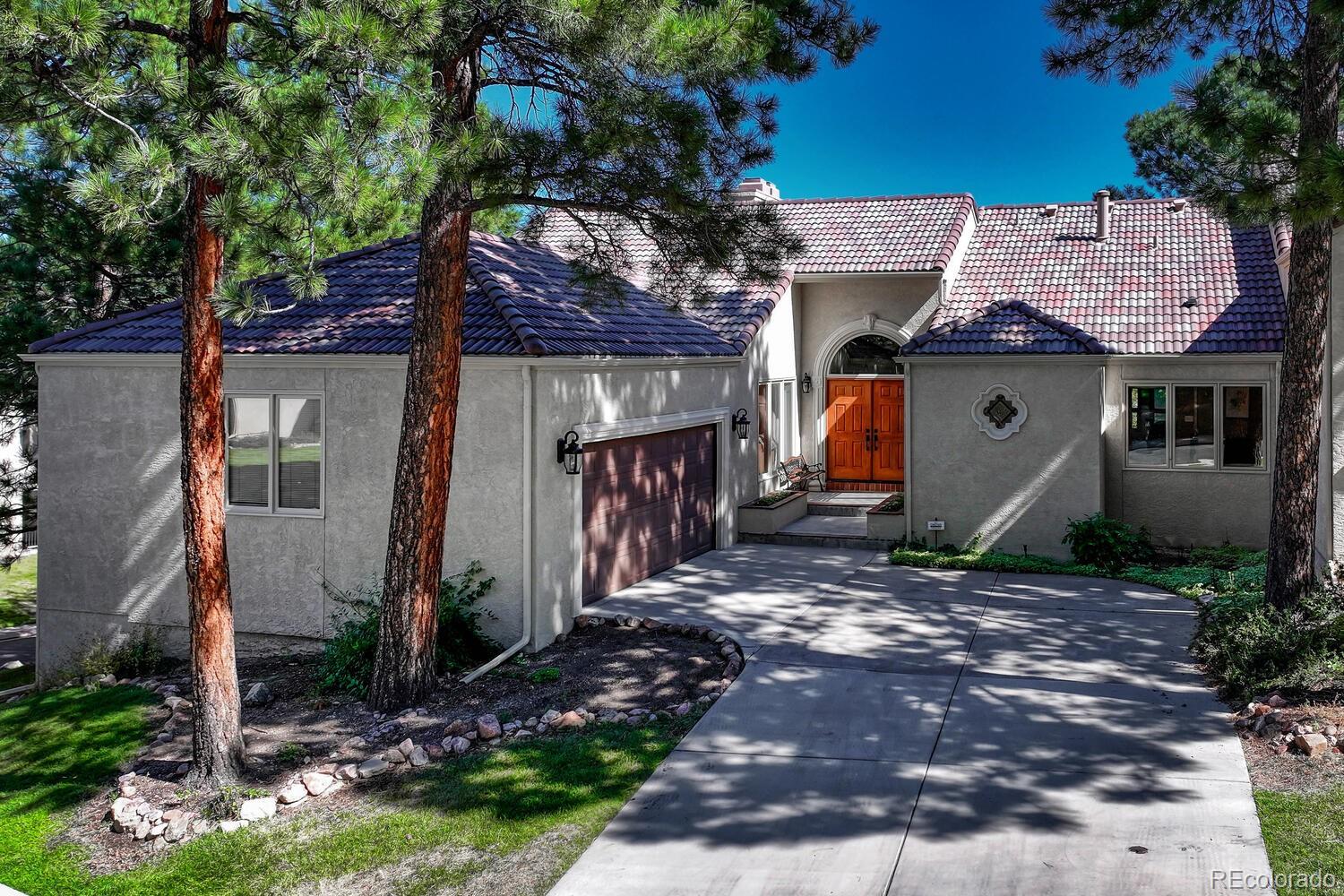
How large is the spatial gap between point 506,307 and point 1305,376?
8.00m

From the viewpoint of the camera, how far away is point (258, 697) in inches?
432

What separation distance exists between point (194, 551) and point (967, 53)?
37.9 metres

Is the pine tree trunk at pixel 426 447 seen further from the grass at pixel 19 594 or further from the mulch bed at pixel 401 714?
the grass at pixel 19 594

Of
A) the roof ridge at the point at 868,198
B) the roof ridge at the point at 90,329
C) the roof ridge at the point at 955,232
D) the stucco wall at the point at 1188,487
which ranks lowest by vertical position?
the stucco wall at the point at 1188,487

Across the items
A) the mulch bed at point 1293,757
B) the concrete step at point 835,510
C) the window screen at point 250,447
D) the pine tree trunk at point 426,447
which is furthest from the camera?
the concrete step at point 835,510

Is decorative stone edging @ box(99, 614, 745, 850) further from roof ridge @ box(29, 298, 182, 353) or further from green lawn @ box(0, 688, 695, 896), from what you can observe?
roof ridge @ box(29, 298, 182, 353)

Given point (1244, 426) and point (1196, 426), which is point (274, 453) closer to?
point (1196, 426)

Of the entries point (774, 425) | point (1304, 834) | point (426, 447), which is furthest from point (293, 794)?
point (774, 425)

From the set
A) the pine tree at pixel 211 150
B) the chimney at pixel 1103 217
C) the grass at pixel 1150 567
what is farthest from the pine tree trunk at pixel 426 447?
the chimney at pixel 1103 217

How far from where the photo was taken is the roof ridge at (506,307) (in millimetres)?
11828

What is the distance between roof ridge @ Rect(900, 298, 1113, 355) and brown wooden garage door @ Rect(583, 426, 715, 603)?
11.1 ft

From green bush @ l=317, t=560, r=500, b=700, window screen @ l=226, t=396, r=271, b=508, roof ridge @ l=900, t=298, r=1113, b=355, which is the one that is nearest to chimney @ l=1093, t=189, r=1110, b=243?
roof ridge @ l=900, t=298, r=1113, b=355

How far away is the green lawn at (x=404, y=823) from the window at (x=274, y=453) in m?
3.82

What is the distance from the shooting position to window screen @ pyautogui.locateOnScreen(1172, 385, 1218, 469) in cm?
1727
